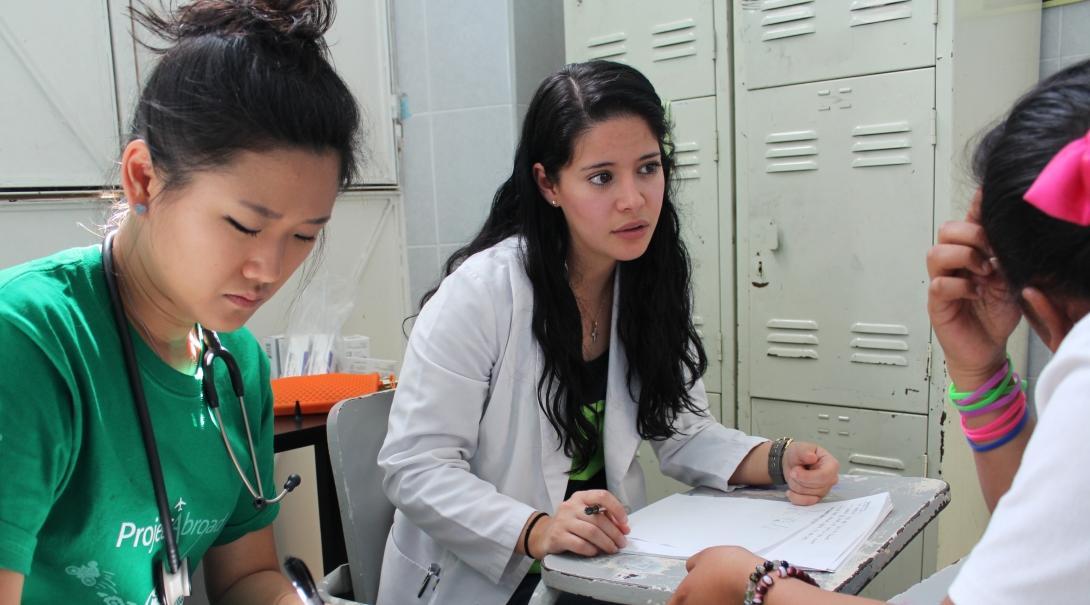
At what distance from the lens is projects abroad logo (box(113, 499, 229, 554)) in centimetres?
85

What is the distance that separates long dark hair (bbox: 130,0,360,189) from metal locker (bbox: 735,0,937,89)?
158 centimetres

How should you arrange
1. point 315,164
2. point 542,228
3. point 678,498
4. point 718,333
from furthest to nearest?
point 718,333, point 542,228, point 678,498, point 315,164

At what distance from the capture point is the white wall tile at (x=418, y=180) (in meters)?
3.10

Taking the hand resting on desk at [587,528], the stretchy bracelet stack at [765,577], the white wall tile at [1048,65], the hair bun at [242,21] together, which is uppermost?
the white wall tile at [1048,65]

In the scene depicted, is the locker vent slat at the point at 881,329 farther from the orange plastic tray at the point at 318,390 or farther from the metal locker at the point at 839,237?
the orange plastic tray at the point at 318,390

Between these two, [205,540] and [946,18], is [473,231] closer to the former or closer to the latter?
[946,18]

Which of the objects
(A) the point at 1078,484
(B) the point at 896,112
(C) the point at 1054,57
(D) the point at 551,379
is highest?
(C) the point at 1054,57

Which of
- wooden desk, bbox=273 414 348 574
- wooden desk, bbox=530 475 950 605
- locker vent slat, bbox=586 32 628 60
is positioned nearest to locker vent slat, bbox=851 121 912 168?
locker vent slat, bbox=586 32 628 60

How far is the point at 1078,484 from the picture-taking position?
1.88 feet

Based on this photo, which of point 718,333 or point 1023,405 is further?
point 718,333

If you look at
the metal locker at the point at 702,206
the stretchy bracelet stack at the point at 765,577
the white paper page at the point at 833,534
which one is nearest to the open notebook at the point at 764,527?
the white paper page at the point at 833,534

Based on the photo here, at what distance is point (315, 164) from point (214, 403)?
0.32m

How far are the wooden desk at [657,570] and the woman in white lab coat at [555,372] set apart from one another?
0.45 ft

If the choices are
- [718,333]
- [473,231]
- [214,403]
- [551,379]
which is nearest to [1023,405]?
[551,379]
